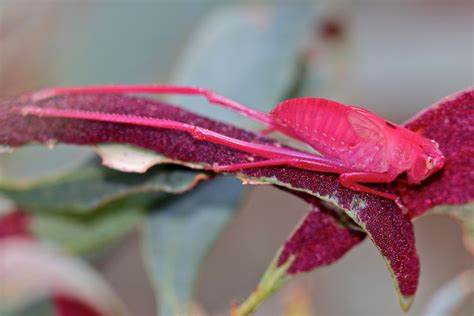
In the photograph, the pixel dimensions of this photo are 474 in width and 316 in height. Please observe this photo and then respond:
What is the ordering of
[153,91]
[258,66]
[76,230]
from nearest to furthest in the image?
1. [153,91]
2. [76,230]
3. [258,66]

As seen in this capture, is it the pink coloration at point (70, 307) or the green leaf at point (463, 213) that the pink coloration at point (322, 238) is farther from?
the pink coloration at point (70, 307)

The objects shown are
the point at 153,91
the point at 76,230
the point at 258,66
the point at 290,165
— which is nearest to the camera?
the point at 290,165

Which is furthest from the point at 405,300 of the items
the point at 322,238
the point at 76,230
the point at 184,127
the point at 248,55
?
the point at 248,55

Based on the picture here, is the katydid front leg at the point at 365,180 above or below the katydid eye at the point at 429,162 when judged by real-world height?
above

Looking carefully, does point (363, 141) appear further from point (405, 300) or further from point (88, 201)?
point (88, 201)

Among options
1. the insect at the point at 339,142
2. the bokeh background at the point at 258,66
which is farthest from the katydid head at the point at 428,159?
the bokeh background at the point at 258,66

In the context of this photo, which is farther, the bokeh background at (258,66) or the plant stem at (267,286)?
the bokeh background at (258,66)

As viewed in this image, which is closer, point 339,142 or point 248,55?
point 339,142
